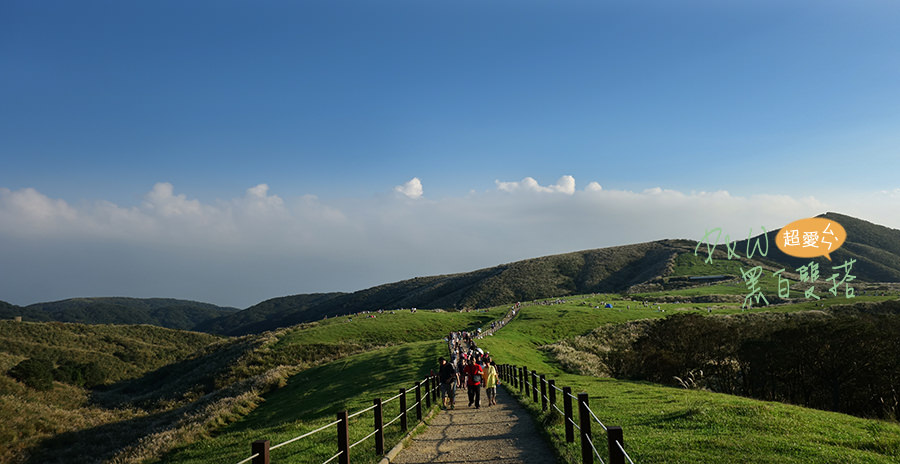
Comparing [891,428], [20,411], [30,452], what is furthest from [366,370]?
[891,428]

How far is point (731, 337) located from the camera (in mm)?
38312

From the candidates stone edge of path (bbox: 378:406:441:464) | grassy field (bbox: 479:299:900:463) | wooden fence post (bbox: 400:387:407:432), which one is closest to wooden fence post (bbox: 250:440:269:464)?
stone edge of path (bbox: 378:406:441:464)

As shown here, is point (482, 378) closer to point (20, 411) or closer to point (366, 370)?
point (366, 370)

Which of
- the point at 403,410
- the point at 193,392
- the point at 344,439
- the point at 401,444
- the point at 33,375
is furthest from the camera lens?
the point at 33,375

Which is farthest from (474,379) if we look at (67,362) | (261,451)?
(67,362)

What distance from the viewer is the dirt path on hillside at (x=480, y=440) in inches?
435

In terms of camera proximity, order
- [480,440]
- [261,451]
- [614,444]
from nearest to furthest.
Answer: [614,444]
[261,451]
[480,440]

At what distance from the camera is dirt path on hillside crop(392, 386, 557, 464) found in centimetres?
1104

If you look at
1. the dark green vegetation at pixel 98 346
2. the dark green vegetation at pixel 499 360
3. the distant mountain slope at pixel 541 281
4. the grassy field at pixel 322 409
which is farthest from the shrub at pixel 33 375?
the distant mountain slope at pixel 541 281

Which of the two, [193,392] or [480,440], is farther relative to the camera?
[193,392]

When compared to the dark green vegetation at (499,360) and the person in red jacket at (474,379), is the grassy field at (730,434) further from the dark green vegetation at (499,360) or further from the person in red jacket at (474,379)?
the person in red jacket at (474,379)

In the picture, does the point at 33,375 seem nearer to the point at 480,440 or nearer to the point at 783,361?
the point at 480,440

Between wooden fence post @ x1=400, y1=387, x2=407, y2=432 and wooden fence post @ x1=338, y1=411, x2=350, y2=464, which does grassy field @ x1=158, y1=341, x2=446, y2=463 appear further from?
wooden fence post @ x1=338, y1=411, x2=350, y2=464

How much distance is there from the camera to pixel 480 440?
12867mm
